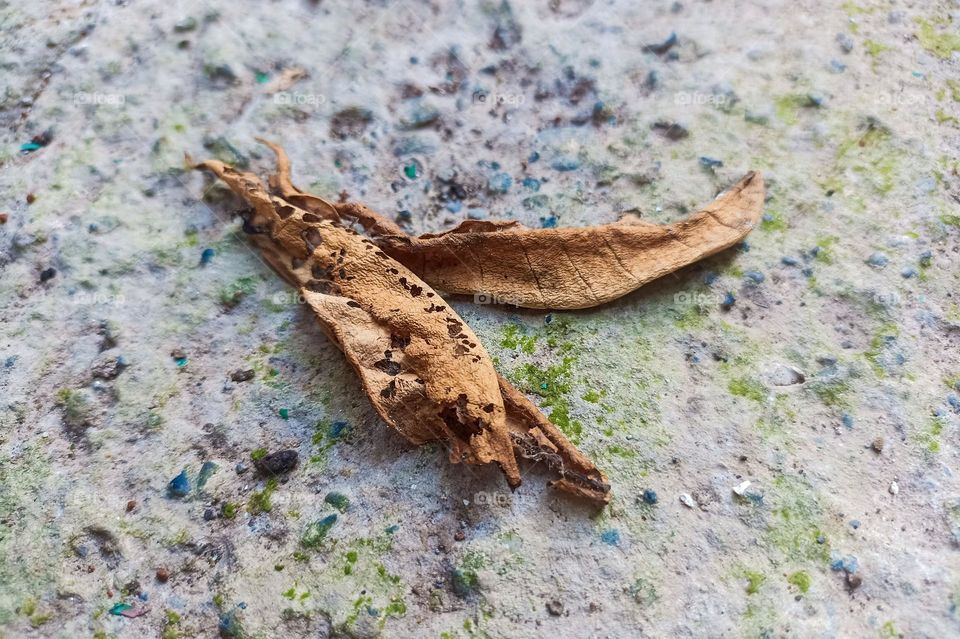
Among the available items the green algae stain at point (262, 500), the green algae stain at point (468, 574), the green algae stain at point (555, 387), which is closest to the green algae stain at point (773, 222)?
the green algae stain at point (555, 387)

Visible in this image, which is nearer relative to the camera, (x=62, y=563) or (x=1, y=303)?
(x=62, y=563)

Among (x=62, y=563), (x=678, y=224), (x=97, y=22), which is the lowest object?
(x=62, y=563)

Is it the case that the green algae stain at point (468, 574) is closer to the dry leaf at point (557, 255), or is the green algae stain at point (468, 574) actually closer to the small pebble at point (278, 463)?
the small pebble at point (278, 463)

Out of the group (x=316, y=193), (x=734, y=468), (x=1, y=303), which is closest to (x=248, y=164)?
(x=316, y=193)

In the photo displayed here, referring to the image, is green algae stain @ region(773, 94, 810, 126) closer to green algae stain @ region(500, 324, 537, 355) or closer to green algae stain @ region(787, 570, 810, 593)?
green algae stain @ region(500, 324, 537, 355)

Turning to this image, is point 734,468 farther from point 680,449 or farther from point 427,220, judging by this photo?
point 427,220
